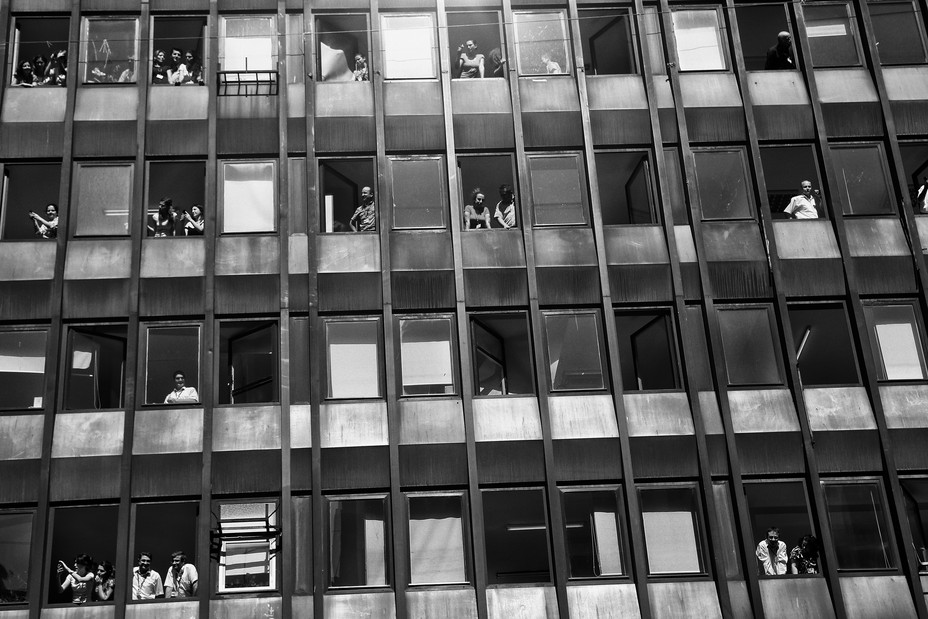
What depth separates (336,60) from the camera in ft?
96.9

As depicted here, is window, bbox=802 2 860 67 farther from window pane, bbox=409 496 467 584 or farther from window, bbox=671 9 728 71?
window pane, bbox=409 496 467 584

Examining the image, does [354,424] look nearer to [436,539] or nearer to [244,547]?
[436,539]

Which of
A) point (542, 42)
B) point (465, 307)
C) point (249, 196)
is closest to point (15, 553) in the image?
point (249, 196)

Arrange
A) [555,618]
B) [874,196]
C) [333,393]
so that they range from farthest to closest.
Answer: [874,196]
[333,393]
[555,618]

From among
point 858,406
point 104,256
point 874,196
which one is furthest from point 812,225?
point 104,256

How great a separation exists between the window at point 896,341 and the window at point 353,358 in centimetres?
1182

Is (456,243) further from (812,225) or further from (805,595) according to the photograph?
(805,595)

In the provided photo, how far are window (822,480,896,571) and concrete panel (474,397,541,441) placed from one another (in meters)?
6.77

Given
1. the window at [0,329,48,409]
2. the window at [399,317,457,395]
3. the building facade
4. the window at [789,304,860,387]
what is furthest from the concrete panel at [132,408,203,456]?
the window at [789,304,860,387]

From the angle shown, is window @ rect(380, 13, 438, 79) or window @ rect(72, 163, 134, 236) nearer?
window @ rect(72, 163, 134, 236)

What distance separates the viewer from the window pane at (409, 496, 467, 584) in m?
25.7

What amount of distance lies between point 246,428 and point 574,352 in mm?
7768

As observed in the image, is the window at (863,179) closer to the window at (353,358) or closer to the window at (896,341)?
the window at (896,341)

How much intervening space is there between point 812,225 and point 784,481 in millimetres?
6422
